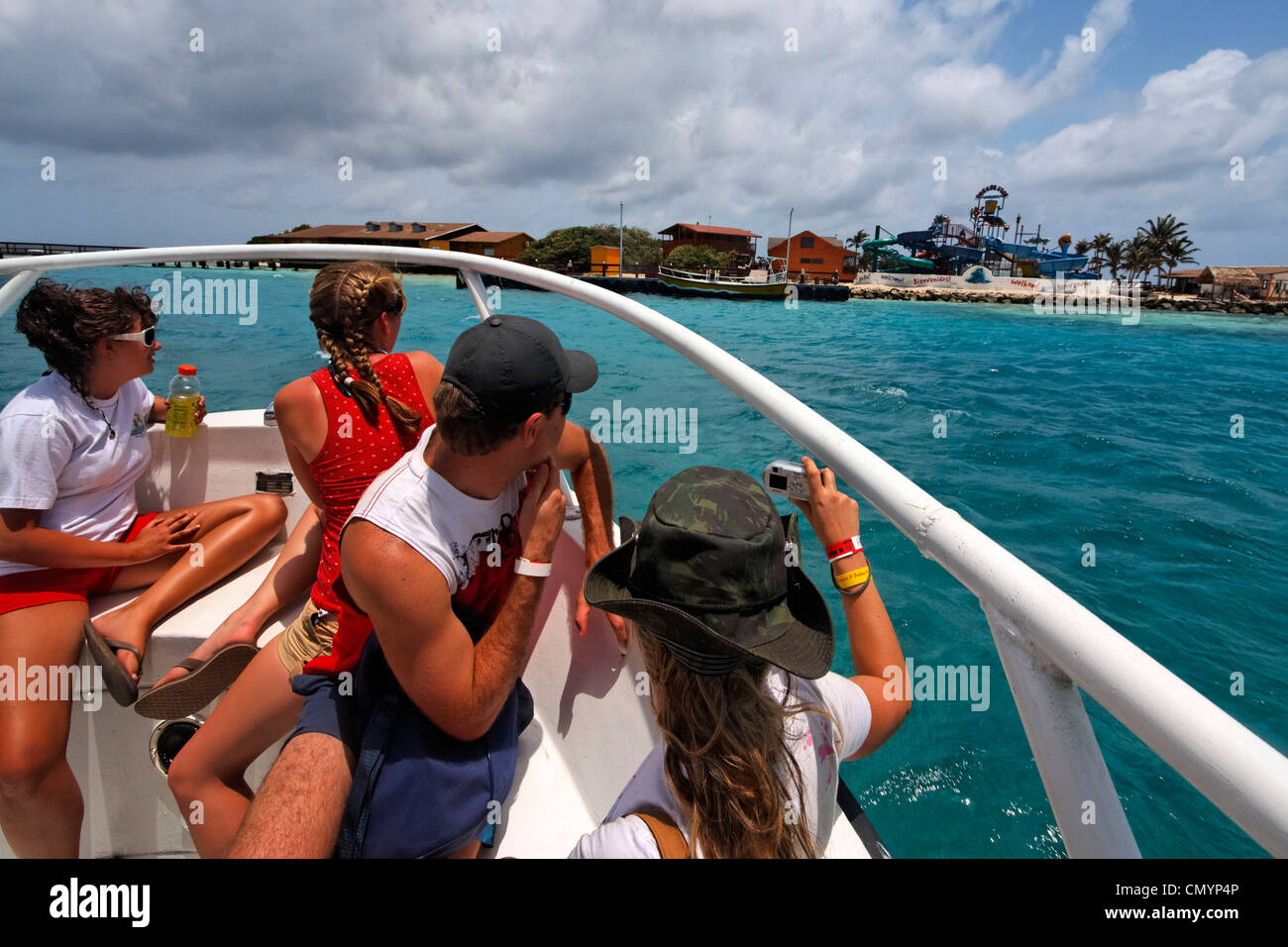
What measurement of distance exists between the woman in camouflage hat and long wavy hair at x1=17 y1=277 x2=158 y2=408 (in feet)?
6.47

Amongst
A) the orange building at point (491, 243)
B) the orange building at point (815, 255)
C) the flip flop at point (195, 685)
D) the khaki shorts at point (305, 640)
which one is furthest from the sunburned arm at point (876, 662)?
the orange building at point (815, 255)

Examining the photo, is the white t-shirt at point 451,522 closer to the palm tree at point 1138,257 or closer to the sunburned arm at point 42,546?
the sunburned arm at point 42,546

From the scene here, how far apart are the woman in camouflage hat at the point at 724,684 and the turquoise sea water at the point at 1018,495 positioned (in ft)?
6.82

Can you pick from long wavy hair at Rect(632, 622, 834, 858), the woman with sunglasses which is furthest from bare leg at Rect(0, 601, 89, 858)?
long wavy hair at Rect(632, 622, 834, 858)

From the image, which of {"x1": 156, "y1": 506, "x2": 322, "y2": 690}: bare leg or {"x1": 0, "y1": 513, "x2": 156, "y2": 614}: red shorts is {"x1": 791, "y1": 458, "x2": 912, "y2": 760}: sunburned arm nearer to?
{"x1": 156, "y1": 506, "x2": 322, "y2": 690}: bare leg

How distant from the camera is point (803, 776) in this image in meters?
0.88

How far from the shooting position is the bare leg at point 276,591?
187cm

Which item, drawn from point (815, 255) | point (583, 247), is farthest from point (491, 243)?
point (815, 255)

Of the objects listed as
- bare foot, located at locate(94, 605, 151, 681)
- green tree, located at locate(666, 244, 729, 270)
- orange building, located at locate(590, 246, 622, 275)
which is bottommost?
bare foot, located at locate(94, 605, 151, 681)

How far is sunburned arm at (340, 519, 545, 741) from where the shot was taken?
1082 mm

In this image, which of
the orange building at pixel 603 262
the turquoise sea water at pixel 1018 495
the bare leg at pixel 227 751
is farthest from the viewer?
the orange building at pixel 603 262

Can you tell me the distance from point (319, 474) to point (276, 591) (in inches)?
22.1
